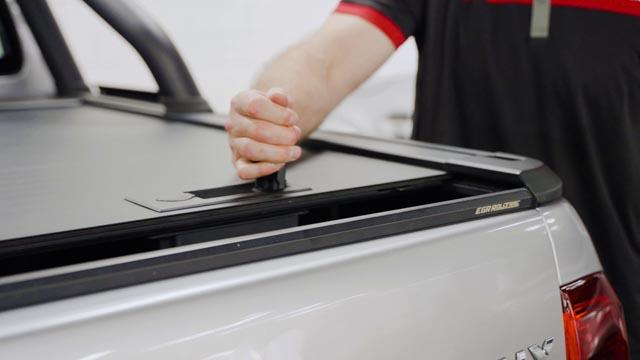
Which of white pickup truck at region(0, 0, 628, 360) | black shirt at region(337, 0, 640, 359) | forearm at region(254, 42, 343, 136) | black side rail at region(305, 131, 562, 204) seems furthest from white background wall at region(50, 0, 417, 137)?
white pickup truck at region(0, 0, 628, 360)

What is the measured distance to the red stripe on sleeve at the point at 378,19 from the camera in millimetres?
1102

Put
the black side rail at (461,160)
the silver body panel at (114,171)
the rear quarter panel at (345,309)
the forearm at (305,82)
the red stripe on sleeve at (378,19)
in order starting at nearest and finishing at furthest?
the rear quarter panel at (345,309) → the silver body panel at (114,171) → the black side rail at (461,160) → the forearm at (305,82) → the red stripe on sleeve at (378,19)

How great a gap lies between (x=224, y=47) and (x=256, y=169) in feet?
8.48

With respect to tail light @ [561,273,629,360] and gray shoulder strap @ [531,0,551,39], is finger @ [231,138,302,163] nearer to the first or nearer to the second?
tail light @ [561,273,629,360]

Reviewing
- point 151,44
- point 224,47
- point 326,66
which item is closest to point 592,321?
point 326,66

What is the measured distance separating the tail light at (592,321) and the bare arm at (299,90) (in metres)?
0.28

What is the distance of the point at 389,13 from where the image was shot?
3.64 ft

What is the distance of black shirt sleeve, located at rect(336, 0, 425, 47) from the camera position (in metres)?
1.10

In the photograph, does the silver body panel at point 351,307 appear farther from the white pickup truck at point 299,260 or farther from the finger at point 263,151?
the finger at point 263,151

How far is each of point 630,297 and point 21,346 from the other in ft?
2.88

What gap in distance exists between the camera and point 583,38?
103cm

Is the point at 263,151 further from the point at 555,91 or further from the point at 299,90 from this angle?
the point at 555,91

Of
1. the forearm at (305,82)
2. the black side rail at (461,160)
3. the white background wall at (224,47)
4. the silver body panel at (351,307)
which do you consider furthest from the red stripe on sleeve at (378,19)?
the white background wall at (224,47)

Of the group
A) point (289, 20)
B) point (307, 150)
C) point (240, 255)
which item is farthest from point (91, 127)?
point (289, 20)
